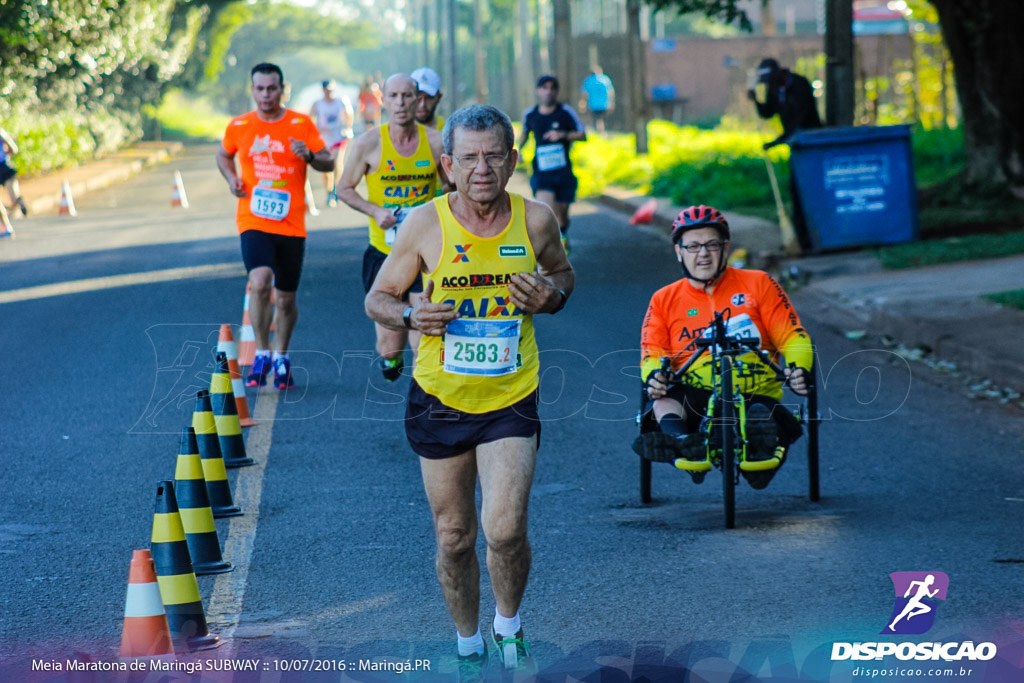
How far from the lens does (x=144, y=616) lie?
472cm

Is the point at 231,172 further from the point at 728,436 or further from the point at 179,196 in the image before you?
the point at 179,196

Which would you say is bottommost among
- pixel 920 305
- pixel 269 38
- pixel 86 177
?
pixel 920 305

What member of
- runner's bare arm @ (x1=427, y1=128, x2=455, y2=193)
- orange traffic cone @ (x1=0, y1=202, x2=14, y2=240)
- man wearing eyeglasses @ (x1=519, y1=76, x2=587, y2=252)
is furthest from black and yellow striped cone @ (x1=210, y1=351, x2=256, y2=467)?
orange traffic cone @ (x1=0, y1=202, x2=14, y2=240)

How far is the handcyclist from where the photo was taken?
676 centimetres

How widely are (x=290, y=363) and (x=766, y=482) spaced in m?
4.48

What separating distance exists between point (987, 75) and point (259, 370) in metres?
10.9

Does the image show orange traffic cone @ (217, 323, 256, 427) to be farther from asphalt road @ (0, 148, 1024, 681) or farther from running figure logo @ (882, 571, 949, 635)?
running figure logo @ (882, 571, 949, 635)

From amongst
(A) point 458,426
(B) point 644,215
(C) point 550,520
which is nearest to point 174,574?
(A) point 458,426

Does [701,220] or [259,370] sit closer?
[701,220]

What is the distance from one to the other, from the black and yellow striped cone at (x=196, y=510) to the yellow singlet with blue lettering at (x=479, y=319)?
1.59 m

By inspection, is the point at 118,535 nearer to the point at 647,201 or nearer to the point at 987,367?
the point at 987,367

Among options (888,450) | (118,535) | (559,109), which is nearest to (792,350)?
(888,450)

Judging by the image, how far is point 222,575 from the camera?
597 centimetres

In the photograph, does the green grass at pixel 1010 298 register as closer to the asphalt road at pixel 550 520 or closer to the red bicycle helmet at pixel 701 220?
the asphalt road at pixel 550 520
